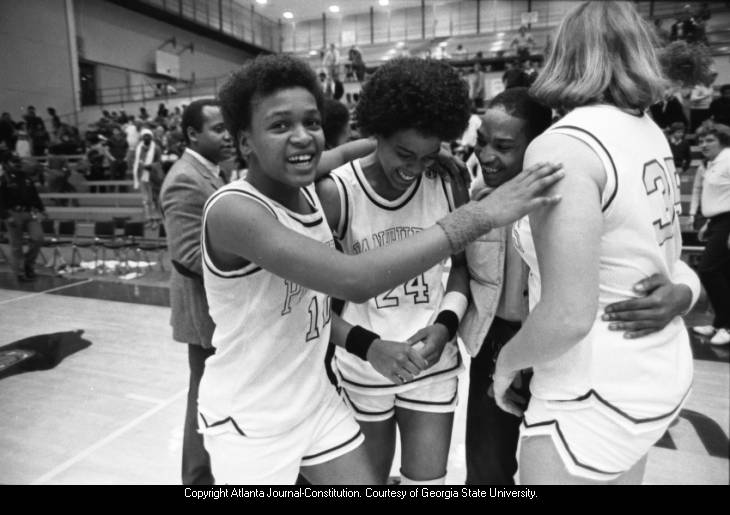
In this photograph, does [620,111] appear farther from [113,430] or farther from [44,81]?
[113,430]

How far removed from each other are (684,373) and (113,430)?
2.80 metres

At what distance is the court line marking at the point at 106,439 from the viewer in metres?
2.20

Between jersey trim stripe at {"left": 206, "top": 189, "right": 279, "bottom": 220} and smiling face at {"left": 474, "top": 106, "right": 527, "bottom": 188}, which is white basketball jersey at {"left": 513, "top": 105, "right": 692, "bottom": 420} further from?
jersey trim stripe at {"left": 206, "top": 189, "right": 279, "bottom": 220}

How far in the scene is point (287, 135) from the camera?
1.17m

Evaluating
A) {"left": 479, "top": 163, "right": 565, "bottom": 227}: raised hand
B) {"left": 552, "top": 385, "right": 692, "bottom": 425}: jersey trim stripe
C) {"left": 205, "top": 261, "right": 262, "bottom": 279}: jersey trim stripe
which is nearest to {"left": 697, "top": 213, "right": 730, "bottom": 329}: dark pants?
{"left": 552, "top": 385, "right": 692, "bottom": 425}: jersey trim stripe

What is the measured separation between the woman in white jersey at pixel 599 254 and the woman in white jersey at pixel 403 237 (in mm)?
439

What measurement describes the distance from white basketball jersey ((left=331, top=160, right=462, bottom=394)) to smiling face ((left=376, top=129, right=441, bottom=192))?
0.08 meters

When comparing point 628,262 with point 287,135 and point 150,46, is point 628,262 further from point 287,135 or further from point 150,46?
point 150,46

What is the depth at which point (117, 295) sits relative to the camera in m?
5.66

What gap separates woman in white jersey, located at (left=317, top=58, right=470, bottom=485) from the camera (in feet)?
4.66

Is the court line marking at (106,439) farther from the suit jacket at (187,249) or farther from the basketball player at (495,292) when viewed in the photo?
the basketball player at (495,292)

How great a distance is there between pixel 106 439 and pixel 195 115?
178cm

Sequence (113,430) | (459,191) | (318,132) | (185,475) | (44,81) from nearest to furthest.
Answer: (318,132) < (459,191) < (44,81) < (185,475) < (113,430)
